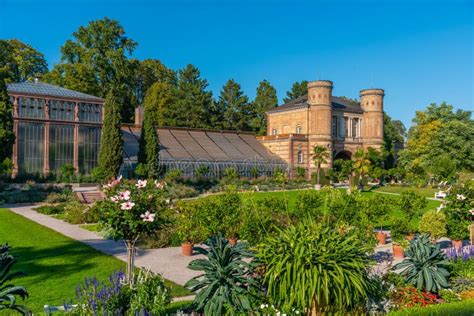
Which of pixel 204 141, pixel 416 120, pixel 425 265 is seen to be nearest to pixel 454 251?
pixel 425 265

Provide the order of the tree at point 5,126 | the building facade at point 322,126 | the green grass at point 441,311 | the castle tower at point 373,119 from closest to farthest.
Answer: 1. the green grass at point 441,311
2. the tree at point 5,126
3. the building facade at point 322,126
4. the castle tower at point 373,119

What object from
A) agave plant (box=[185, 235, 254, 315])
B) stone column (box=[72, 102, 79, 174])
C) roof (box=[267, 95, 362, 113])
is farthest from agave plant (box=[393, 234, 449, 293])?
roof (box=[267, 95, 362, 113])

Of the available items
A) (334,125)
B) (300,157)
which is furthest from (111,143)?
(334,125)

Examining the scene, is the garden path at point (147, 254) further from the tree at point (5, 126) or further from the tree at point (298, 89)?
the tree at point (298, 89)

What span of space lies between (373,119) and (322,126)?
8.24 metres

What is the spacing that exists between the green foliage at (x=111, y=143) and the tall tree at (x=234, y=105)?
26.3 meters

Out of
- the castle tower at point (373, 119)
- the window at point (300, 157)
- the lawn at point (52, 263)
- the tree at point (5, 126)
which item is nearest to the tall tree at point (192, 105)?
the window at point (300, 157)

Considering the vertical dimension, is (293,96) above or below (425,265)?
above

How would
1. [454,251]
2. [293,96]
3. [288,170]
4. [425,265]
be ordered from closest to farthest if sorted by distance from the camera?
[425,265], [454,251], [288,170], [293,96]

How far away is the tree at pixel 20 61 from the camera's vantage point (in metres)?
45.4

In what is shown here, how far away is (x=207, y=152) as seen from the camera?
4234cm

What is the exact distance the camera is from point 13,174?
32.0 m

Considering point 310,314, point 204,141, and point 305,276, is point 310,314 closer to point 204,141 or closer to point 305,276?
point 305,276

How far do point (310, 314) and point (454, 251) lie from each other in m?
5.65
